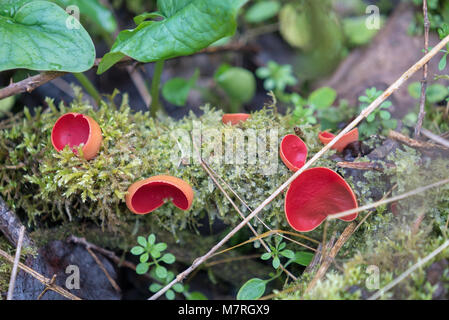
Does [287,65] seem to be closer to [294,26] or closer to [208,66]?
[294,26]

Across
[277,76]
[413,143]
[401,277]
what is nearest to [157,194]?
[401,277]

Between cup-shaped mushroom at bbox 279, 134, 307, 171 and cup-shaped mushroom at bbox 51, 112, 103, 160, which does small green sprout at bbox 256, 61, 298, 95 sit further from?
cup-shaped mushroom at bbox 51, 112, 103, 160

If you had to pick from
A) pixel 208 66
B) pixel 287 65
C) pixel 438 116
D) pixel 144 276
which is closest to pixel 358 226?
pixel 438 116

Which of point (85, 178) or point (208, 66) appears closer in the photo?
point (85, 178)

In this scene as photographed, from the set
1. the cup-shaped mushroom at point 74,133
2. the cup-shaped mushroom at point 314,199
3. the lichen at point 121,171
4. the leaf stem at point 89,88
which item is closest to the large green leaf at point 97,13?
the leaf stem at point 89,88
